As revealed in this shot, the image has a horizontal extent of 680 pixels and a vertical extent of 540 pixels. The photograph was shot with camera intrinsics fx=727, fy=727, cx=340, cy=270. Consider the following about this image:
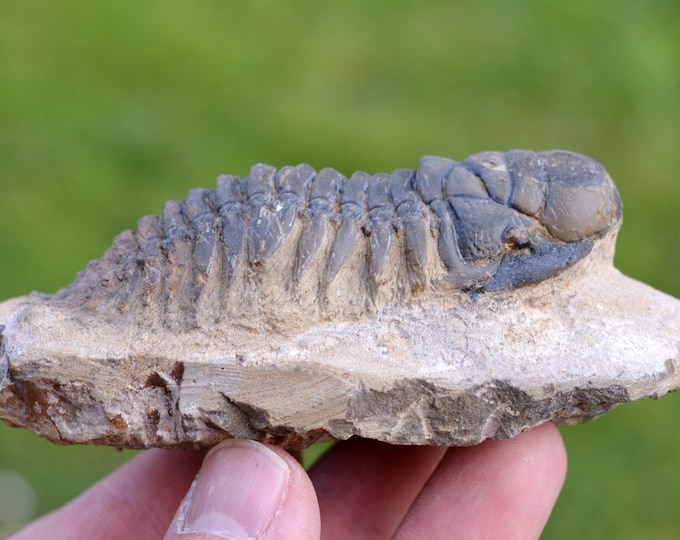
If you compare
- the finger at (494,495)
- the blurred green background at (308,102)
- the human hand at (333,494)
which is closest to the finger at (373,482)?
the human hand at (333,494)

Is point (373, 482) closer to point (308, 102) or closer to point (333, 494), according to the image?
point (333, 494)

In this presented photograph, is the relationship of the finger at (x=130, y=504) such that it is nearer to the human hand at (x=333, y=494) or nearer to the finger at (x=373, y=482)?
the human hand at (x=333, y=494)

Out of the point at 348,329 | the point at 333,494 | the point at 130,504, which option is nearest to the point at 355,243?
the point at 348,329

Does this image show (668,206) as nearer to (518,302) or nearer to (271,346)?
(518,302)

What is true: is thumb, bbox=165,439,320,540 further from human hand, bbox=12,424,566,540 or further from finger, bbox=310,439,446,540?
finger, bbox=310,439,446,540

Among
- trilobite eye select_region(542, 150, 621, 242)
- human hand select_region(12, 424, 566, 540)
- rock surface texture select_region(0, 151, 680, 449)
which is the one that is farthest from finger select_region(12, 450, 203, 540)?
trilobite eye select_region(542, 150, 621, 242)
